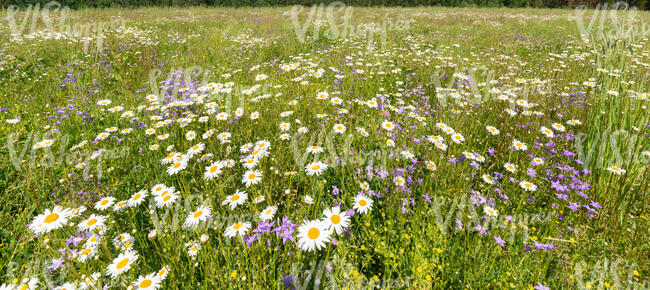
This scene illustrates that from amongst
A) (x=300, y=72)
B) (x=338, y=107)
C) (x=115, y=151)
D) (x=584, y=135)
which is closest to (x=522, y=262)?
(x=584, y=135)

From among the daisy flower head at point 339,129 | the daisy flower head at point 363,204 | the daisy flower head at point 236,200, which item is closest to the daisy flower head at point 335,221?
the daisy flower head at point 363,204

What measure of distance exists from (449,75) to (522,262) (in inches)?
147

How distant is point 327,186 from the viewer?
2299 mm

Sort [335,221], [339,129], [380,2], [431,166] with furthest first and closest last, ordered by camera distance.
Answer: [380,2] < [339,129] < [431,166] < [335,221]

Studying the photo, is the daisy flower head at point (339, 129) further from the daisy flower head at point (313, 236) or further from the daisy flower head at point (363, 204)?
the daisy flower head at point (313, 236)

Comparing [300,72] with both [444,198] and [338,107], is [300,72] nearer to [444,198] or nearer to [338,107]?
[338,107]

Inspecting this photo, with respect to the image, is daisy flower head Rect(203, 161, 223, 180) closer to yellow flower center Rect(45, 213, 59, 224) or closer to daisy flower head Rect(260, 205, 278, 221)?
daisy flower head Rect(260, 205, 278, 221)

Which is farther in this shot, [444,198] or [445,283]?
[444,198]

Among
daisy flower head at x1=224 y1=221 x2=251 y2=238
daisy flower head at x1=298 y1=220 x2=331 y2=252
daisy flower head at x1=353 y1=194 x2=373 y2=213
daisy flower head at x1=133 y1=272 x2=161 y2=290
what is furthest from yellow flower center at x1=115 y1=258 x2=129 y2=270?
daisy flower head at x1=353 y1=194 x2=373 y2=213

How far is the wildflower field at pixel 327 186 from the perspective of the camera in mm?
1501

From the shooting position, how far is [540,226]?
1924 millimetres

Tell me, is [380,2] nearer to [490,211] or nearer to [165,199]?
[490,211]

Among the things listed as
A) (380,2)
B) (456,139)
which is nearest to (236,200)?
(456,139)

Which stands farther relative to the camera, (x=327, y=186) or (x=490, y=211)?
(x=327, y=186)
